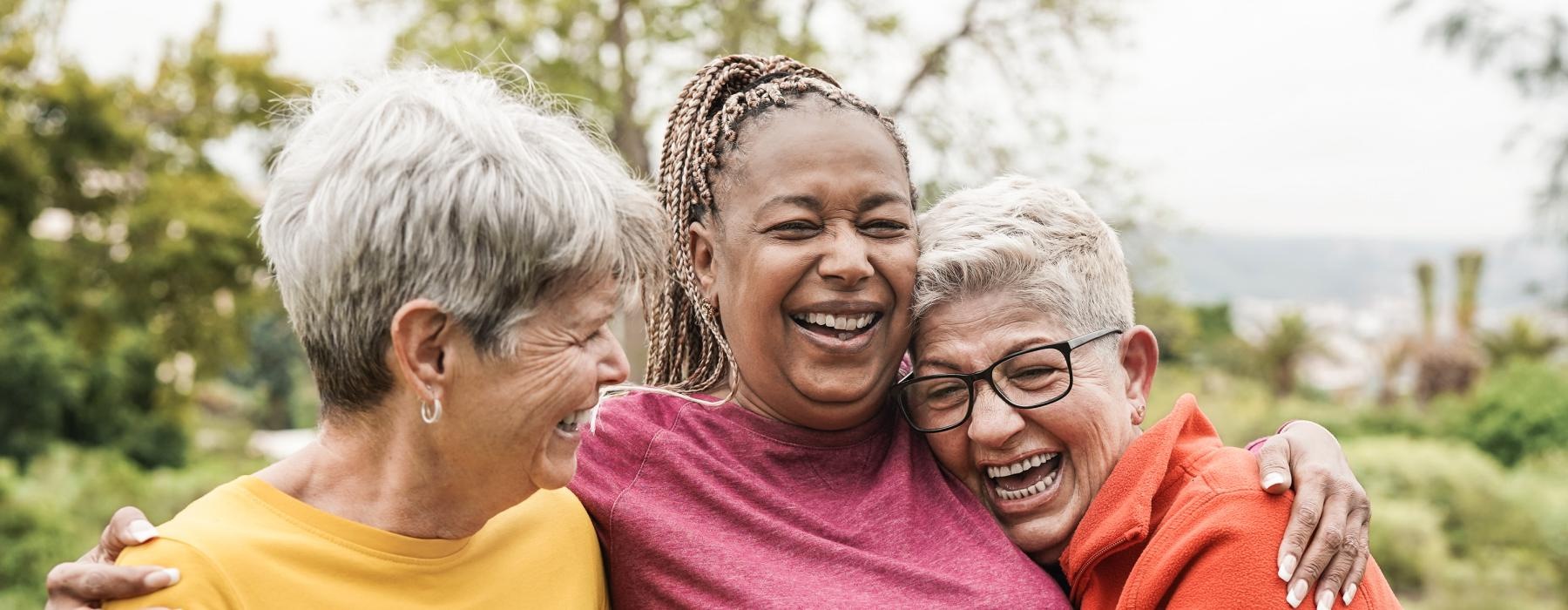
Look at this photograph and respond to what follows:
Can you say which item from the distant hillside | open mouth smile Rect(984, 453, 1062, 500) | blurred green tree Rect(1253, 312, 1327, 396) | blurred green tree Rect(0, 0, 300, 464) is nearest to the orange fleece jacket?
open mouth smile Rect(984, 453, 1062, 500)

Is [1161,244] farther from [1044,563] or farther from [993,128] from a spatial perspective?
[1044,563]

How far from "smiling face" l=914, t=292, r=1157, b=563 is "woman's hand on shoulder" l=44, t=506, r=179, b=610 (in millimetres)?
1444

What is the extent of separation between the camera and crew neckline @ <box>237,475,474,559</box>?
1.86 metres

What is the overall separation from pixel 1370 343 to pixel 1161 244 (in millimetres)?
19938

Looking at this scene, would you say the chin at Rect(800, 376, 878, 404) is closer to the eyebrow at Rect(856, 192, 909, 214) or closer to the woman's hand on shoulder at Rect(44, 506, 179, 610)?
the eyebrow at Rect(856, 192, 909, 214)

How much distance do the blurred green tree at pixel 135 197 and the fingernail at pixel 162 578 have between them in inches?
353

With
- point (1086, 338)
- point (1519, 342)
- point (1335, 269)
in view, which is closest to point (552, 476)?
point (1086, 338)

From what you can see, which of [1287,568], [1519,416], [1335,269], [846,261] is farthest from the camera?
[1335,269]

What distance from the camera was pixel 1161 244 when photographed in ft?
47.5

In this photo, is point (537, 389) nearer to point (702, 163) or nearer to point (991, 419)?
point (702, 163)

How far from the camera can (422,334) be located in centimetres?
181

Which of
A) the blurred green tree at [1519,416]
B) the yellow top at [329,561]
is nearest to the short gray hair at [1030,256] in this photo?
the yellow top at [329,561]

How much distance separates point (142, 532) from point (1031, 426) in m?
1.59

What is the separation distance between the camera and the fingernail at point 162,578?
65.7 inches
